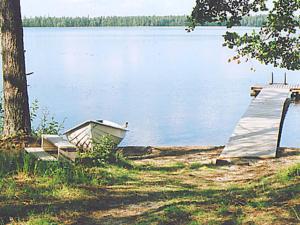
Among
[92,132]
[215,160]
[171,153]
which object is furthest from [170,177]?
[92,132]

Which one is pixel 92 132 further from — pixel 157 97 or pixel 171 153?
pixel 157 97

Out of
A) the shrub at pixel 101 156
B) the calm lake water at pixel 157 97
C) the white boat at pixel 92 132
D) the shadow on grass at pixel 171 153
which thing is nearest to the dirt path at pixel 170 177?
the shadow on grass at pixel 171 153

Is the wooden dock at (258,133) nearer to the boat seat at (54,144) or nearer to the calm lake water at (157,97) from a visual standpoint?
the calm lake water at (157,97)

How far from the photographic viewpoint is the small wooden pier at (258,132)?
469 inches

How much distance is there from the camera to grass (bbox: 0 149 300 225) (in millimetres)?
5406

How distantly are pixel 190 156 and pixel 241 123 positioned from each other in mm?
6414

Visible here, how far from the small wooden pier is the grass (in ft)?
11.9

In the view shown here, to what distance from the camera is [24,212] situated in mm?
5453

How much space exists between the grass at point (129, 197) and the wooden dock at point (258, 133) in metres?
3.64

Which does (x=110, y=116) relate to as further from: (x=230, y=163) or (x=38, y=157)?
(x=38, y=157)

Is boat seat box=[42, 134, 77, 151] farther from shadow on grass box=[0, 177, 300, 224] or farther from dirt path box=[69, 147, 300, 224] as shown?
shadow on grass box=[0, 177, 300, 224]

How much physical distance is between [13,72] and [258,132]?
878 cm

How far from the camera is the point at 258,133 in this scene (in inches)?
591

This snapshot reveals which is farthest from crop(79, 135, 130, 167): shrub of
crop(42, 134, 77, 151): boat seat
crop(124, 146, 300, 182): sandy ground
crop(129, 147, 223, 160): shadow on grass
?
crop(129, 147, 223, 160): shadow on grass
